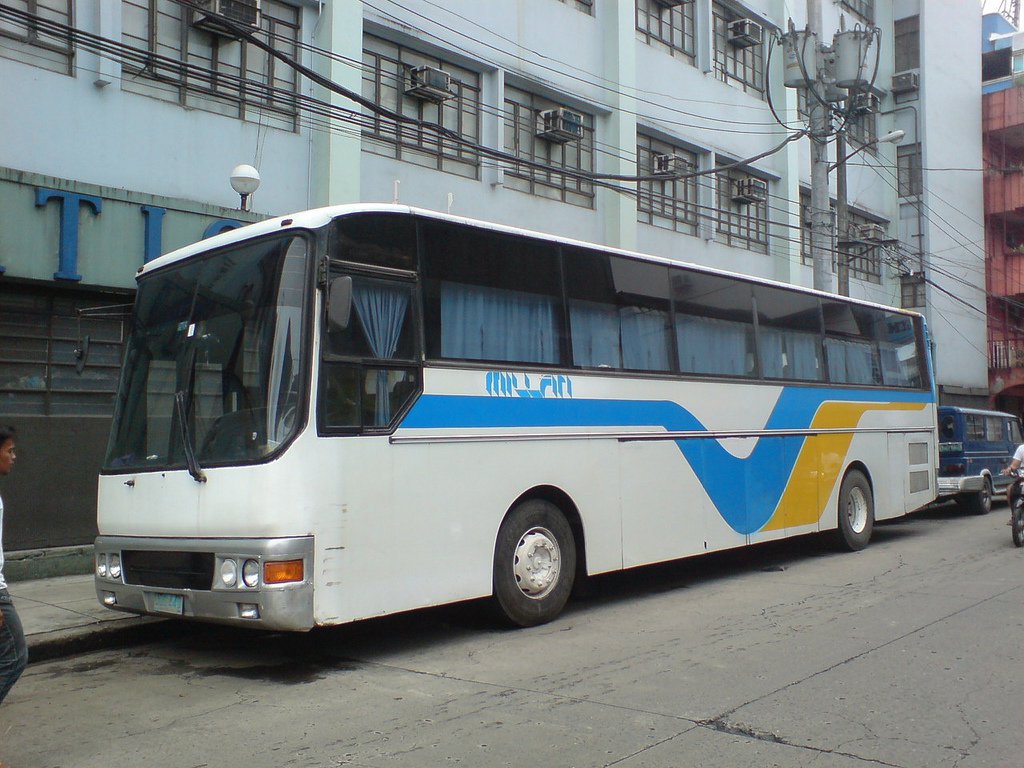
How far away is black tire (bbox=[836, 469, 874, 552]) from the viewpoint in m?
12.9

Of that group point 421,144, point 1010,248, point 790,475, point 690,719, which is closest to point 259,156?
point 421,144

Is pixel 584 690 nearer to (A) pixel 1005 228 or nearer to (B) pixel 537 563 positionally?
(B) pixel 537 563

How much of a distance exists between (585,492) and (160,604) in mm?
3710

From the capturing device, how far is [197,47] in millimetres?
12711

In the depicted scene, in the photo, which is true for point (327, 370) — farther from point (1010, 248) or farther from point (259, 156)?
point (1010, 248)

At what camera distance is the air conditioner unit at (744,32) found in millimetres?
23516

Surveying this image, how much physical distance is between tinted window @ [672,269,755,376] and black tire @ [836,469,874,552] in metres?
2.82

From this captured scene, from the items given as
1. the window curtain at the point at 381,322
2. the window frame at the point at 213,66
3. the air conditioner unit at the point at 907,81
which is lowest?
the window curtain at the point at 381,322

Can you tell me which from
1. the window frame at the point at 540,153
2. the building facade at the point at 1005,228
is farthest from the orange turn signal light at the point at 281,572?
the building facade at the point at 1005,228

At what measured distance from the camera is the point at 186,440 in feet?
23.1

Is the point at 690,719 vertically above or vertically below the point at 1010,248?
below

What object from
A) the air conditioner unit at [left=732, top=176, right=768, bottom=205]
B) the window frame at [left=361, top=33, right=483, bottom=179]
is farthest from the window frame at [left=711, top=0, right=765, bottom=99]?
the window frame at [left=361, top=33, right=483, bottom=179]

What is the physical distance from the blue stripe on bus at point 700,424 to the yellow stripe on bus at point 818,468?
0.12m

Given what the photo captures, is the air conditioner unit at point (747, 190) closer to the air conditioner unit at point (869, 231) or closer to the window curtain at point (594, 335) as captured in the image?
the air conditioner unit at point (869, 231)
